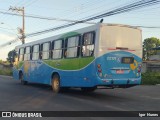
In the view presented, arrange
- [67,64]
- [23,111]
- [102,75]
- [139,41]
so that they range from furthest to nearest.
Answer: [67,64] < [139,41] < [102,75] < [23,111]

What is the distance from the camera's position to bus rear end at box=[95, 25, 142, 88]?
13.9 metres

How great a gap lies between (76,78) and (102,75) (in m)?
1.92

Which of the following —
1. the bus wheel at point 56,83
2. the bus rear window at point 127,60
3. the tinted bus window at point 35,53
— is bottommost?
the bus wheel at point 56,83

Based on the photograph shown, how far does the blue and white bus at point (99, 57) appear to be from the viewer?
13.9 m

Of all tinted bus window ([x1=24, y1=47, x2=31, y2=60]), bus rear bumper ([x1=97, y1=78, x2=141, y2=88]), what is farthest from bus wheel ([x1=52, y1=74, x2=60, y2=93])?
tinted bus window ([x1=24, y1=47, x2=31, y2=60])

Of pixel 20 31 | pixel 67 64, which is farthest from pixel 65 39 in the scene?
pixel 20 31

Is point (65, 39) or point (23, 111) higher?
point (65, 39)

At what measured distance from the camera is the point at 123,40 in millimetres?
14391

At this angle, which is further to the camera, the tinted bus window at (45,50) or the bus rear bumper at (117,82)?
the tinted bus window at (45,50)

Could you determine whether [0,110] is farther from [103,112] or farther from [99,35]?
[99,35]

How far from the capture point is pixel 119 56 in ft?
46.7

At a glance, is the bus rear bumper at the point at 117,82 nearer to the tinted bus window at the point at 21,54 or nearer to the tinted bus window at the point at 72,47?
the tinted bus window at the point at 72,47

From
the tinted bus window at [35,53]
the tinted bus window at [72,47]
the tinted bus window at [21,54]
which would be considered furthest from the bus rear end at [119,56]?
the tinted bus window at [21,54]

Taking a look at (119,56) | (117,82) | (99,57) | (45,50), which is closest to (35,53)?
(45,50)
